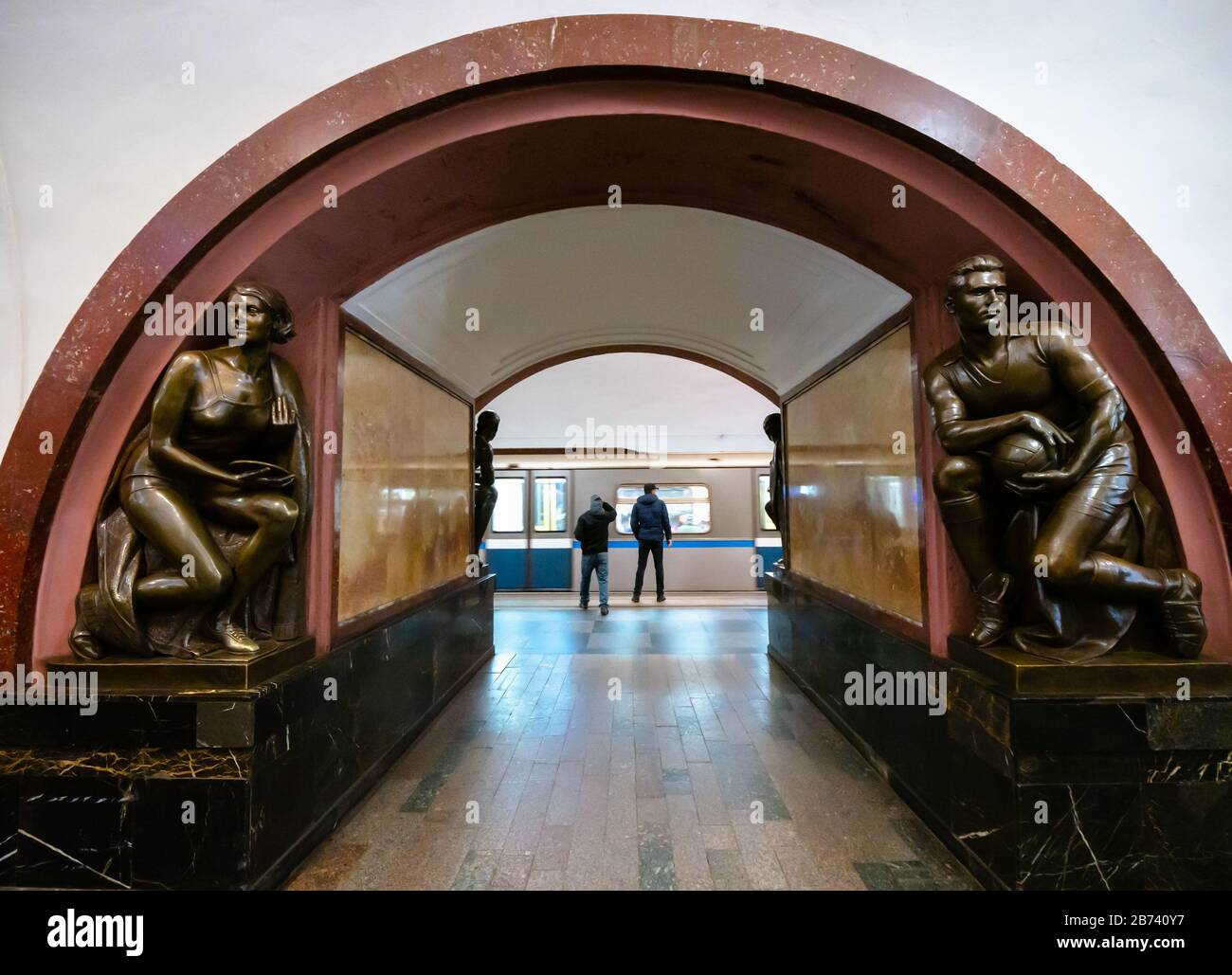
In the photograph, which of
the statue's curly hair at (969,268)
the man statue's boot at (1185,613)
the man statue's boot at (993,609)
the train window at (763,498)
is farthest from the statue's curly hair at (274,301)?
the train window at (763,498)

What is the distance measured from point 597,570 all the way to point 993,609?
5.67 m

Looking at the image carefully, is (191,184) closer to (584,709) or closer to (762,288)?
(762,288)

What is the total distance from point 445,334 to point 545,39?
186 centimetres

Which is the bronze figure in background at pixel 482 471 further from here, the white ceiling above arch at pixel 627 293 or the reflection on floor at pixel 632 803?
the reflection on floor at pixel 632 803

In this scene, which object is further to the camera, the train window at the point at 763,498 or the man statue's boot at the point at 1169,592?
the train window at the point at 763,498

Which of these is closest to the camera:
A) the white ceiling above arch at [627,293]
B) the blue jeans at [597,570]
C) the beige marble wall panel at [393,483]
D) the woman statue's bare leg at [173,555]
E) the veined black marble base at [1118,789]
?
the veined black marble base at [1118,789]

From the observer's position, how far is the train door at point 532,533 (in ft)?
29.4

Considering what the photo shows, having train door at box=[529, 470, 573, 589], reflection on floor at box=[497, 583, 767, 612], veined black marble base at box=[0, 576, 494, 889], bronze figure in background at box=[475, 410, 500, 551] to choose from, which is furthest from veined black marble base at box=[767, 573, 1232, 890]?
train door at box=[529, 470, 573, 589]

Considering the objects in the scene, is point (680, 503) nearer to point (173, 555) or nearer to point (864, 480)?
point (864, 480)

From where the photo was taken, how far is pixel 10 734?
68.1 inches

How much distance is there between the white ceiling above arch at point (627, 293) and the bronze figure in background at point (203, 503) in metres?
0.68

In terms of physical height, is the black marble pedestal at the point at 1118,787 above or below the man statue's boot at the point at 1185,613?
below

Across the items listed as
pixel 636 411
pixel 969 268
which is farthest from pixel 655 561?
pixel 969 268

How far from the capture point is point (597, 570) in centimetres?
739
